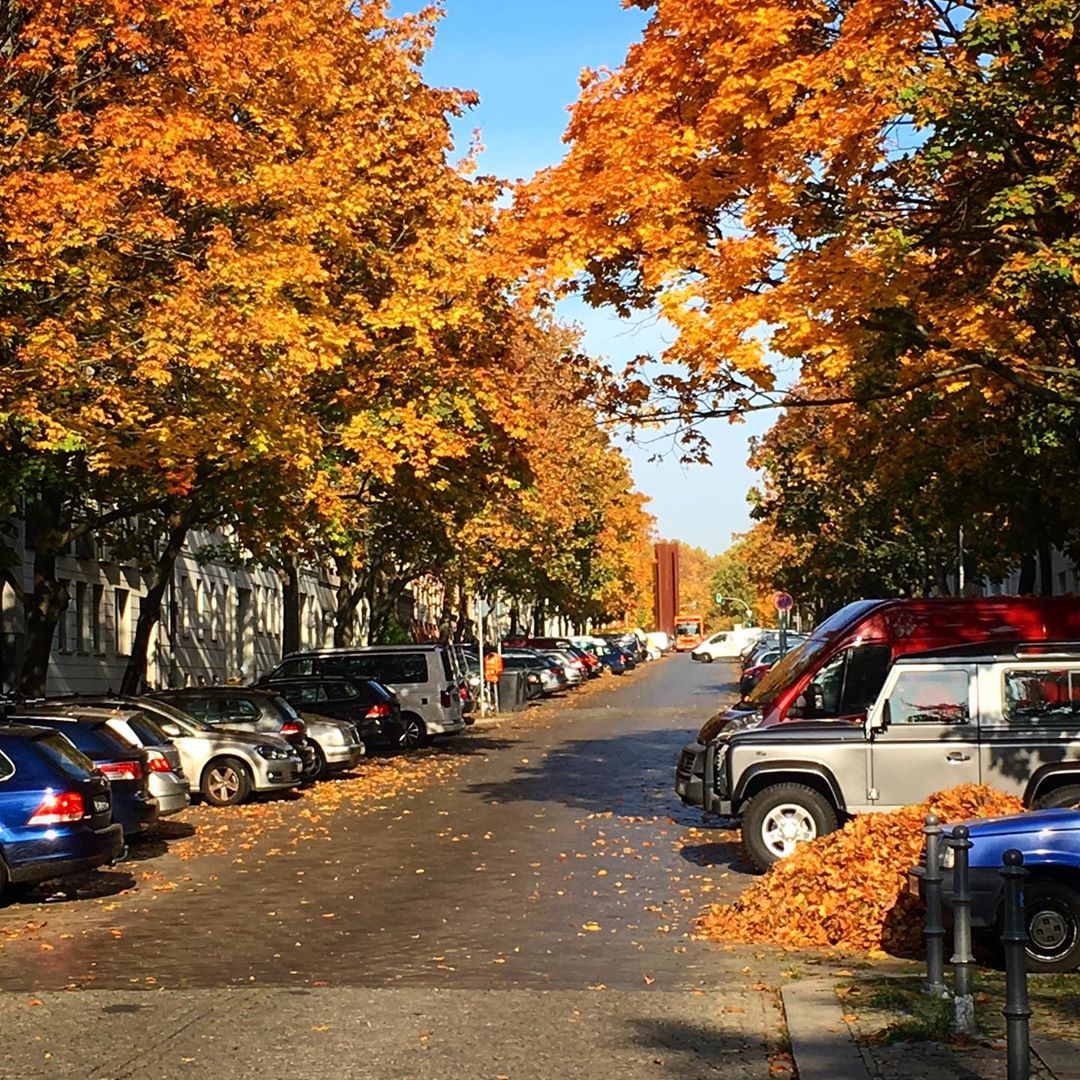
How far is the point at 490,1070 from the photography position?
836cm

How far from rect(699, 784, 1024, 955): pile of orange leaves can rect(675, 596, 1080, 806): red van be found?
5.72 meters

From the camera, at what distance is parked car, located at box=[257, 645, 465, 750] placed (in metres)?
37.5

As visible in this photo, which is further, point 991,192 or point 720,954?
point 991,192

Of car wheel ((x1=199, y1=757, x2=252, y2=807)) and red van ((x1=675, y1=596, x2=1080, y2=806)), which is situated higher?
red van ((x1=675, y1=596, x2=1080, y2=806))

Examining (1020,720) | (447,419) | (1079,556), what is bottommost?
(1020,720)

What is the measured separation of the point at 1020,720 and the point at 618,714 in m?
34.2

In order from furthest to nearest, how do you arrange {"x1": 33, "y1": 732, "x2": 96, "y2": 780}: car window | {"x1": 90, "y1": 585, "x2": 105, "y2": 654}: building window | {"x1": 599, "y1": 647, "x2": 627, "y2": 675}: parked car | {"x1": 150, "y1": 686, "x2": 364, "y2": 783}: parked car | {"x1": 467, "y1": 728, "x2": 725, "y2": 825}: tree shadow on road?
{"x1": 599, "y1": 647, "x2": 627, "y2": 675}: parked car
{"x1": 90, "y1": 585, "x2": 105, "y2": 654}: building window
{"x1": 150, "y1": 686, "x2": 364, "y2": 783}: parked car
{"x1": 467, "y1": 728, "x2": 725, "y2": 825}: tree shadow on road
{"x1": 33, "y1": 732, "x2": 96, "y2": 780}: car window

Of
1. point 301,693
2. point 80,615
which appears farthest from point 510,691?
point 301,693

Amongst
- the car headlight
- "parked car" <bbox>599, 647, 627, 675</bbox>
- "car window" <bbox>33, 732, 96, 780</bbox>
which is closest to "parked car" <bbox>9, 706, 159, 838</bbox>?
"car window" <bbox>33, 732, 96, 780</bbox>

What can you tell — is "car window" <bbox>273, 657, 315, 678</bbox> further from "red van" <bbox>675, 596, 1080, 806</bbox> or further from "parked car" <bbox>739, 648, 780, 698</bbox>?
"red van" <bbox>675, 596, 1080, 806</bbox>

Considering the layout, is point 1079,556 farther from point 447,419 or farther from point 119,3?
point 119,3

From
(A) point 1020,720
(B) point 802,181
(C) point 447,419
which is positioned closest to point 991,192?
(B) point 802,181

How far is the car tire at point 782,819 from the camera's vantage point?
16.1 meters

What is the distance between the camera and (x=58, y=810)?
48.8 feet
